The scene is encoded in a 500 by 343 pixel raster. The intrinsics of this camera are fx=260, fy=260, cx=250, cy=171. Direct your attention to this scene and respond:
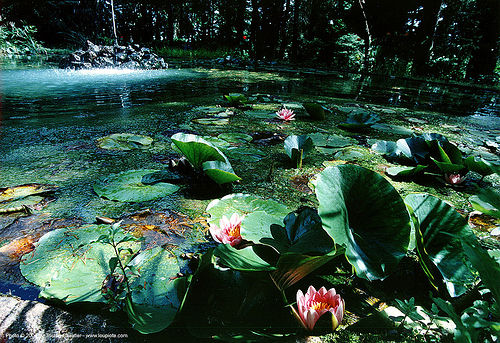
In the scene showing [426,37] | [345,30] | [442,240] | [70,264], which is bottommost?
[70,264]

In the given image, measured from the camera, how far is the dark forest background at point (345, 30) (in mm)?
8461

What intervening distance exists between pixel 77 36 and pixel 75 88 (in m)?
14.8

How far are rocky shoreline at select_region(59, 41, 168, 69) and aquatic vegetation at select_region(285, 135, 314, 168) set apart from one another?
708 cm

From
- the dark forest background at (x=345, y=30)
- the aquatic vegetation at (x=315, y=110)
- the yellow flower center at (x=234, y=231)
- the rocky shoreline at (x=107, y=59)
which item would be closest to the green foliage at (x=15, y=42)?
the dark forest background at (x=345, y=30)

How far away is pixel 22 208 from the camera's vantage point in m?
0.96

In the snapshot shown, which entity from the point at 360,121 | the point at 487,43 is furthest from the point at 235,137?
the point at 487,43

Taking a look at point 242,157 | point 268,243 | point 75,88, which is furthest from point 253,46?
point 268,243

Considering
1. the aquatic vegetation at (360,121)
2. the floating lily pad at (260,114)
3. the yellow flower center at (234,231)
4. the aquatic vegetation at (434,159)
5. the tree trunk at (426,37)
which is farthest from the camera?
the tree trunk at (426,37)

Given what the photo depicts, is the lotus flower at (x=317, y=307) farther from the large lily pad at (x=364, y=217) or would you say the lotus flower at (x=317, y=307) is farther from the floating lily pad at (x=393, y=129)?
the floating lily pad at (x=393, y=129)

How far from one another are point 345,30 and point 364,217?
11888 mm

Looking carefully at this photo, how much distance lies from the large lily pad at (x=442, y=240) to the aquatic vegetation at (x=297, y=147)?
66 centimetres

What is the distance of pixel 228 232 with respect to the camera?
0.77m

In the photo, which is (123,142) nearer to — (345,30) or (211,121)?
(211,121)

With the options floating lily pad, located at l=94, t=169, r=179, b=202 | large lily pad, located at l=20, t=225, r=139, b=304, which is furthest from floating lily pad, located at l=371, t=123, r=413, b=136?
large lily pad, located at l=20, t=225, r=139, b=304
